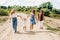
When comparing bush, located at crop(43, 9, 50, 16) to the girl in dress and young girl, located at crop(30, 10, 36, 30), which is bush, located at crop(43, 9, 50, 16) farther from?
the girl in dress

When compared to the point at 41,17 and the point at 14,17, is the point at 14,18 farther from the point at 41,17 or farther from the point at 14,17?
the point at 41,17

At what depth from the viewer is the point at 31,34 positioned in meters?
1.96

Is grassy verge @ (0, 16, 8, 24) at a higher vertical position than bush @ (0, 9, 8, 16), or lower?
lower

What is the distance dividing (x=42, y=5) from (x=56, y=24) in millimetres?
296

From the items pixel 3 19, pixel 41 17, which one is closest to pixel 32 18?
pixel 41 17

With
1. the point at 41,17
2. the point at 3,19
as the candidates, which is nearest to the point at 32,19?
the point at 41,17

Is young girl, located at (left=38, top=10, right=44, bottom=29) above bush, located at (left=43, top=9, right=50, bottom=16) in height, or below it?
below

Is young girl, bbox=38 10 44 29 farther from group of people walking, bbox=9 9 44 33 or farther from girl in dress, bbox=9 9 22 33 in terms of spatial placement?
girl in dress, bbox=9 9 22 33

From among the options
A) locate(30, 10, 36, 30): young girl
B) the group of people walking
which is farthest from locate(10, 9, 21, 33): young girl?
locate(30, 10, 36, 30): young girl

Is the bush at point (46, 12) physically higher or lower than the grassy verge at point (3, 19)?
higher

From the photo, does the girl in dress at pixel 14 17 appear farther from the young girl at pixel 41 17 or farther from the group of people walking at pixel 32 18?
the young girl at pixel 41 17

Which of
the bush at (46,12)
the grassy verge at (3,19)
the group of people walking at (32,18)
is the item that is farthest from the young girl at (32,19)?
the grassy verge at (3,19)

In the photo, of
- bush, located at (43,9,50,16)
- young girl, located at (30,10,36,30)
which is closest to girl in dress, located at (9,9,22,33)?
young girl, located at (30,10,36,30)

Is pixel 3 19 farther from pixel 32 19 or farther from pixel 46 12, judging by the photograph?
pixel 46 12
